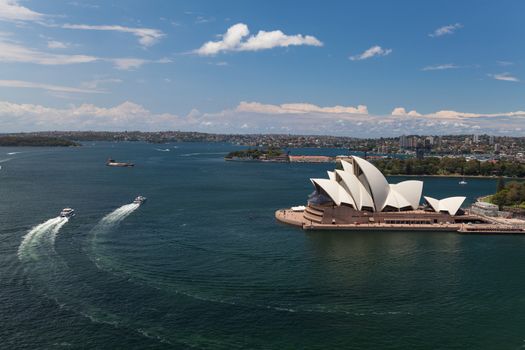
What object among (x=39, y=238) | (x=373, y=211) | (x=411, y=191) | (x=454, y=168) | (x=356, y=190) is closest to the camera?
(x=39, y=238)

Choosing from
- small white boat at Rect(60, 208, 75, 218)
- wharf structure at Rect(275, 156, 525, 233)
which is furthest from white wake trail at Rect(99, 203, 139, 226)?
wharf structure at Rect(275, 156, 525, 233)

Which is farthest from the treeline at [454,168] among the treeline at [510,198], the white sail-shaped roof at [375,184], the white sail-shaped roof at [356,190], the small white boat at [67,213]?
the small white boat at [67,213]

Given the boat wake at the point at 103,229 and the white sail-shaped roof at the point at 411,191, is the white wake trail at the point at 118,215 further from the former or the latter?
the white sail-shaped roof at the point at 411,191

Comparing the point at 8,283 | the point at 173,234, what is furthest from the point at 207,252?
the point at 8,283

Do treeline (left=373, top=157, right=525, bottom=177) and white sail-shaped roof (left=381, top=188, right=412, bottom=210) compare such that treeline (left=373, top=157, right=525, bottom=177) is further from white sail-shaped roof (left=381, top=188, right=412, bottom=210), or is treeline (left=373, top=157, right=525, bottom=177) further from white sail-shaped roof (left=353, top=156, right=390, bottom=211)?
white sail-shaped roof (left=353, top=156, right=390, bottom=211)

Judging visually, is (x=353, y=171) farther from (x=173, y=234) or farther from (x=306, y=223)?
(x=173, y=234)

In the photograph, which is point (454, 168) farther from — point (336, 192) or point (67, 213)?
point (67, 213)

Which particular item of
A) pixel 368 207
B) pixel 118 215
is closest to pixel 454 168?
pixel 368 207
